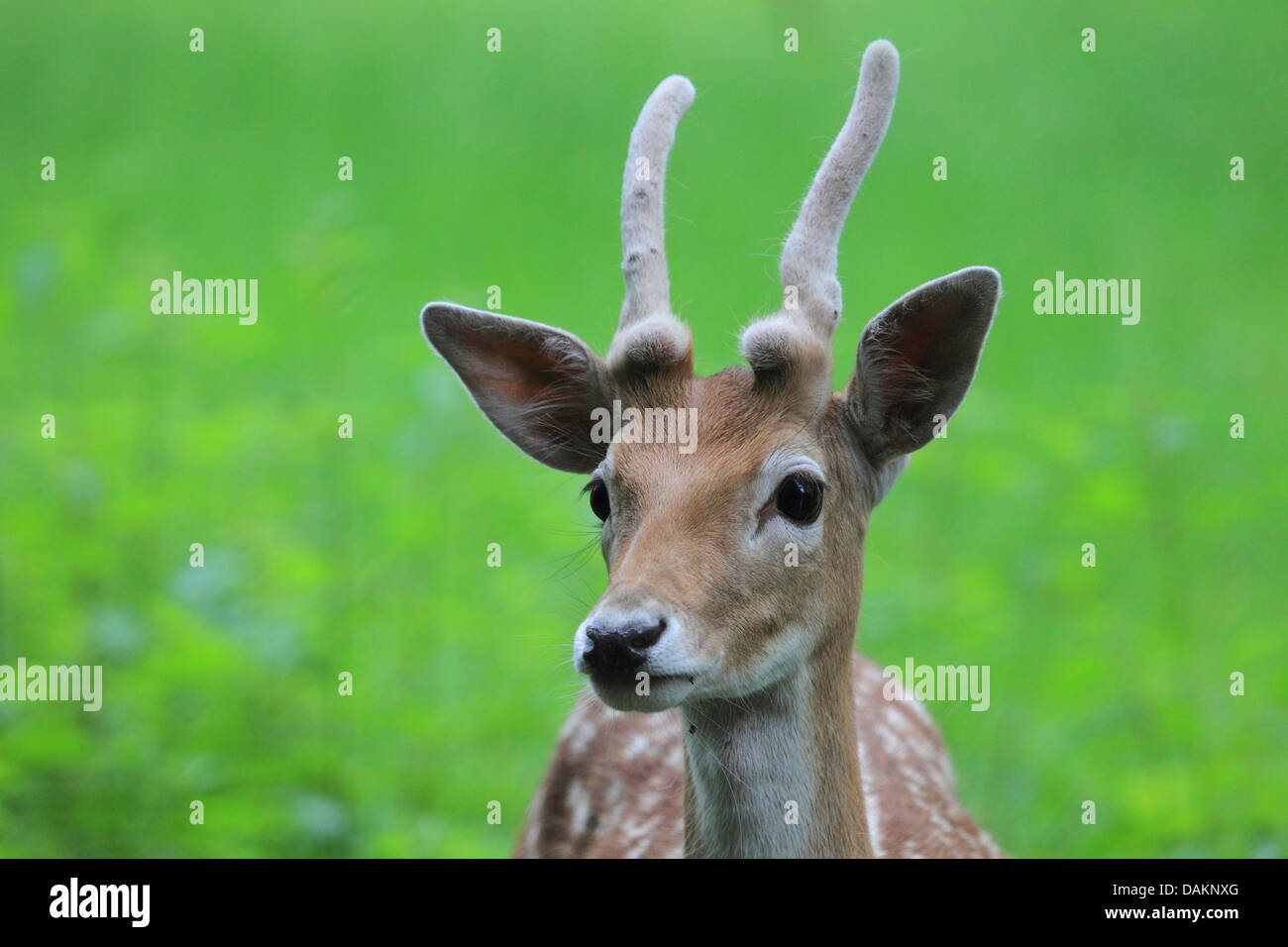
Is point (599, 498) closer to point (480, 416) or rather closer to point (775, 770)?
point (775, 770)

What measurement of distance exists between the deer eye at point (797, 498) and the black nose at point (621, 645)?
25.5 inches

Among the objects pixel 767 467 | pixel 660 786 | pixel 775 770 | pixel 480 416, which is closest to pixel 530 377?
pixel 767 467

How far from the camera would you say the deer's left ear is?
15.0ft

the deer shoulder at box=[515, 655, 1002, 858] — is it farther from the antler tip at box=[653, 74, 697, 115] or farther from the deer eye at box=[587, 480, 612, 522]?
the antler tip at box=[653, 74, 697, 115]

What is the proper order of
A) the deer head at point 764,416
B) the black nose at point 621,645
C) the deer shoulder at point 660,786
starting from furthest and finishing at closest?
1. the deer shoulder at point 660,786
2. the deer head at point 764,416
3. the black nose at point 621,645

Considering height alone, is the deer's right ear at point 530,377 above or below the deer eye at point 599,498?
above

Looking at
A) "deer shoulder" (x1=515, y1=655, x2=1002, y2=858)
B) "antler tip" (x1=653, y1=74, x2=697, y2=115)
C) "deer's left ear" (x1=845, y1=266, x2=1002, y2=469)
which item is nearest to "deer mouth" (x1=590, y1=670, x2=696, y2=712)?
"deer's left ear" (x1=845, y1=266, x2=1002, y2=469)

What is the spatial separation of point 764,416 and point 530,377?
862 millimetres

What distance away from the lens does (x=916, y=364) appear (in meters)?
4.75

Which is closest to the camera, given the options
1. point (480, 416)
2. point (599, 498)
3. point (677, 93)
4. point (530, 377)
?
point (599, 498)

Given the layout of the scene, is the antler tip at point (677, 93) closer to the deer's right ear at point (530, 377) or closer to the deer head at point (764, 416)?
the deer head at point (764, 416)

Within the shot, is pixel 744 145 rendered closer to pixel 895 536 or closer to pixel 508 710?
pixel 895 536

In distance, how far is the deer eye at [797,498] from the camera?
4477 mm

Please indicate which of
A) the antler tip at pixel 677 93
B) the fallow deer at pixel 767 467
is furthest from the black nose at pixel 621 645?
the antler tip at pixel 677 93
